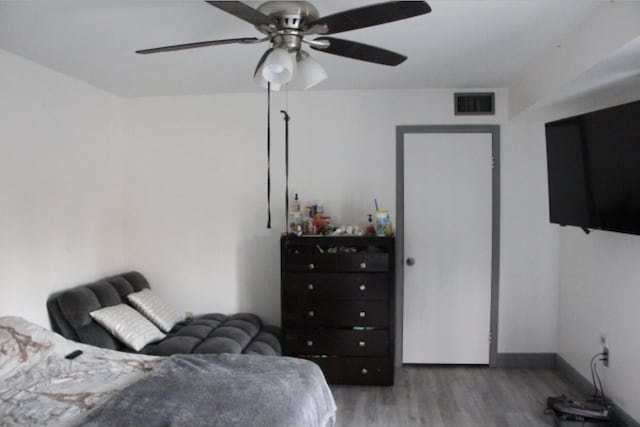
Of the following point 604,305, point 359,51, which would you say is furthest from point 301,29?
point 604,305

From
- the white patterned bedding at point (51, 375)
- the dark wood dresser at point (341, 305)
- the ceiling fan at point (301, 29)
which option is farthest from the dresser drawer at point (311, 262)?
the ceiling fan at point (301, 29)

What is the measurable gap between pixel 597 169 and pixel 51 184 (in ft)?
11.9

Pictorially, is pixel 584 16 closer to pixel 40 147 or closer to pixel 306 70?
pixel 306 70

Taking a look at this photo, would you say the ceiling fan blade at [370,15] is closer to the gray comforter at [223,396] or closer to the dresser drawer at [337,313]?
the gray comforter at [223,396]

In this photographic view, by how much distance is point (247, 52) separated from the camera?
8.95ft

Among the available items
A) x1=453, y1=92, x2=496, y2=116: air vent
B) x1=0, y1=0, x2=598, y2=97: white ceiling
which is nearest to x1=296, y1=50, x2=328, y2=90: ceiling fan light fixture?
x1=0, y1=0, x2=598, y2=97: white ceiling

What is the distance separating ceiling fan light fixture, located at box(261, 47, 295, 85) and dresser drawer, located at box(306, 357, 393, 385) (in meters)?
2.34

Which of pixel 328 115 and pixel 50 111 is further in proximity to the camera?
pixel 328 115

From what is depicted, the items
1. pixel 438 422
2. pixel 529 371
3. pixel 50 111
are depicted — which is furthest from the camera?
pixel 529 371

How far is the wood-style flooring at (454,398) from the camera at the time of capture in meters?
2.83

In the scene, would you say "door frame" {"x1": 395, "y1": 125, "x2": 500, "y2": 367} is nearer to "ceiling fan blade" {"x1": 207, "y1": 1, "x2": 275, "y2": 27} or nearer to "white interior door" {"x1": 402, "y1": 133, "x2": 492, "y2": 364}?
"white interior door" {"x1": 402, "y1": 133, "x2": 492, "y2": 364}

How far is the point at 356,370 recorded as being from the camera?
3330 millimetres

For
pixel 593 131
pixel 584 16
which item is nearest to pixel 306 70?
pixel 584 16

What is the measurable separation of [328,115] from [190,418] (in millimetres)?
2732
